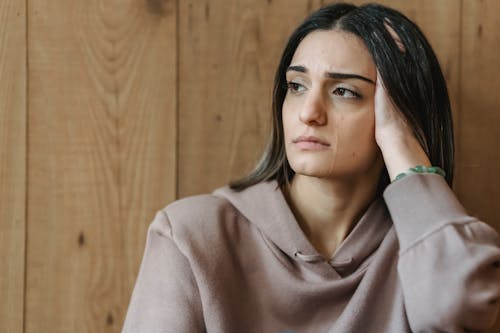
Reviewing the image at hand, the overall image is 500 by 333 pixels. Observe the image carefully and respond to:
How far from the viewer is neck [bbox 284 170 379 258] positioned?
1.44 m

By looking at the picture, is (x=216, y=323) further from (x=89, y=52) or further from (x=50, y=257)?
(x=89, y=52)

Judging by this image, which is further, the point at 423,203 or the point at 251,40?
the point at 251,40

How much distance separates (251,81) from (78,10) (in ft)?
1.23

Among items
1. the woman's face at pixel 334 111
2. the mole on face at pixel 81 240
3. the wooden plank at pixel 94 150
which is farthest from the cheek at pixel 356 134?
the mole on face at pixel 81 240

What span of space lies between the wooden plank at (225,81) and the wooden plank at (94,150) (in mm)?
32

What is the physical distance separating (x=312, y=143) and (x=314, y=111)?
2.2 inches

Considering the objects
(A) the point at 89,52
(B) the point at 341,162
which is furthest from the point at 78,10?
(B) the point at 341,162

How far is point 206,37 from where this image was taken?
1.60 meters

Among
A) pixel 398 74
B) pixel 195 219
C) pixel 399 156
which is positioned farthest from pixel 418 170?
pixel 195 219

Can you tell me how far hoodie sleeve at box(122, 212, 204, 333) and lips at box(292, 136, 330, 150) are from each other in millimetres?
274

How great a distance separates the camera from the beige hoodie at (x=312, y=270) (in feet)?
4.06

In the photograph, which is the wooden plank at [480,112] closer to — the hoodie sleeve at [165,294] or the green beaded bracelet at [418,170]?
the green beaded bracelet at [418,170]

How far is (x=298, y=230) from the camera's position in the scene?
4.57ft

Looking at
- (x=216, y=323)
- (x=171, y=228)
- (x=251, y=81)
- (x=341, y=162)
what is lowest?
(x=216, y=323)
